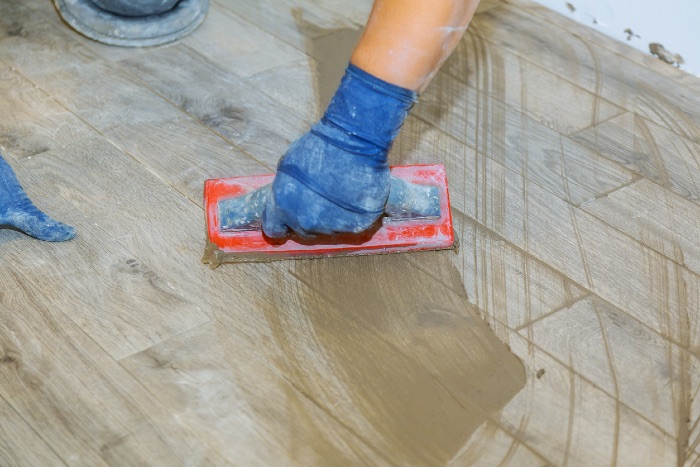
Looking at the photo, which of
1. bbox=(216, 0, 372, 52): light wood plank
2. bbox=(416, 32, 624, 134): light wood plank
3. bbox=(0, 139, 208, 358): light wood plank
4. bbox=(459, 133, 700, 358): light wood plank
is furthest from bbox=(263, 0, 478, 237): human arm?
bbox=(216, 0, 372, 52): light wood plank

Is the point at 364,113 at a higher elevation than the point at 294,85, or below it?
higher

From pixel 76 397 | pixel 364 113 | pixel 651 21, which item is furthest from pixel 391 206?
pixel 651 21

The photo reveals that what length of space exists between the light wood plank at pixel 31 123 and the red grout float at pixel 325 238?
0.38m

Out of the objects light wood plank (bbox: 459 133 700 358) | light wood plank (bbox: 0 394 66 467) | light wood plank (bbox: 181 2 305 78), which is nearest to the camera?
light wood plank (bbox: 0 394 66 467)

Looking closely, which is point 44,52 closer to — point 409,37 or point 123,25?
point 123,25

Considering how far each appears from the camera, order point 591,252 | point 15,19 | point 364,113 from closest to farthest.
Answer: point 364,113, point 591,252, point 15,19

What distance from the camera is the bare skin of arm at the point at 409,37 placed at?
1099 millimetres

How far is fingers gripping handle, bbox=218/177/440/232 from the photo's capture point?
1.30 meters

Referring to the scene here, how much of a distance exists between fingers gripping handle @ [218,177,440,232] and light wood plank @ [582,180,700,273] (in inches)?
13.0

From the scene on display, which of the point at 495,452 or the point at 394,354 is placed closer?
the point at 495,452

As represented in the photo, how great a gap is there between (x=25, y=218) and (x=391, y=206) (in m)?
0.58

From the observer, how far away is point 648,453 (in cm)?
107

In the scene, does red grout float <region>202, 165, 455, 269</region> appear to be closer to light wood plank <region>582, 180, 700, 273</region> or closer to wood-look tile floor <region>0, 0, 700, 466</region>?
wood-look tile floor <region>0, 0, 700, 466</region>

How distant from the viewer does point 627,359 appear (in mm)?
1195
